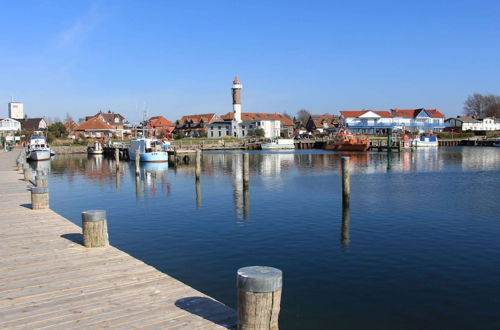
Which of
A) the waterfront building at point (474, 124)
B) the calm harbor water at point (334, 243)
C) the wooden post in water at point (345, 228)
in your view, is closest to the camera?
the calm harbor water at point (334, 243)

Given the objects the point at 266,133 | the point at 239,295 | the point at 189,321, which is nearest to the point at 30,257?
the point at 189,321

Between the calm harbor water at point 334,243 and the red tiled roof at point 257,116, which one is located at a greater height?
the red tiled roof at point 257,116

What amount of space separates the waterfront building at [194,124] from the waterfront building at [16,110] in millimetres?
71155

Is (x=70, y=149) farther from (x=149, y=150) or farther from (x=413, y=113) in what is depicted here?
(x=413, y=113)

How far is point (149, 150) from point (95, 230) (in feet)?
164

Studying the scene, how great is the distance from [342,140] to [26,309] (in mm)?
87520

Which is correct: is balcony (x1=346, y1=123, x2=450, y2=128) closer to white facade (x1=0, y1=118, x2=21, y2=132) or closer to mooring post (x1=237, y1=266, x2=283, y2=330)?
white facade (x1=0, y1=118, x2=21, y2=132)

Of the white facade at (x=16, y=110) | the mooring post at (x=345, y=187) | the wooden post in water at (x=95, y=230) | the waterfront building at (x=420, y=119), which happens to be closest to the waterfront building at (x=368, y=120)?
the waterfront building at (x=420, y=119)

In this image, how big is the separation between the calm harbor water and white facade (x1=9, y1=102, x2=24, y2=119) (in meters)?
156

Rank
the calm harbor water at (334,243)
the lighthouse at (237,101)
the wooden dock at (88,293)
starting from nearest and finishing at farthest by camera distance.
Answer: the wooden dock at (88,293), the calm harbor water at (334,243), the lighthouse at (237,101)

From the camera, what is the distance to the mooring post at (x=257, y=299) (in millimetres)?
6816

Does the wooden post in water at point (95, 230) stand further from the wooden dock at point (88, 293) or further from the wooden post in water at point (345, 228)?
the wooden post in water at point (345, 228)

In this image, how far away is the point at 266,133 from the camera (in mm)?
130375

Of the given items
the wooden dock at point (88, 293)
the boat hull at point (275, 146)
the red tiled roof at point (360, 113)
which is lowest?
the wooden dock at point (88, 293)
